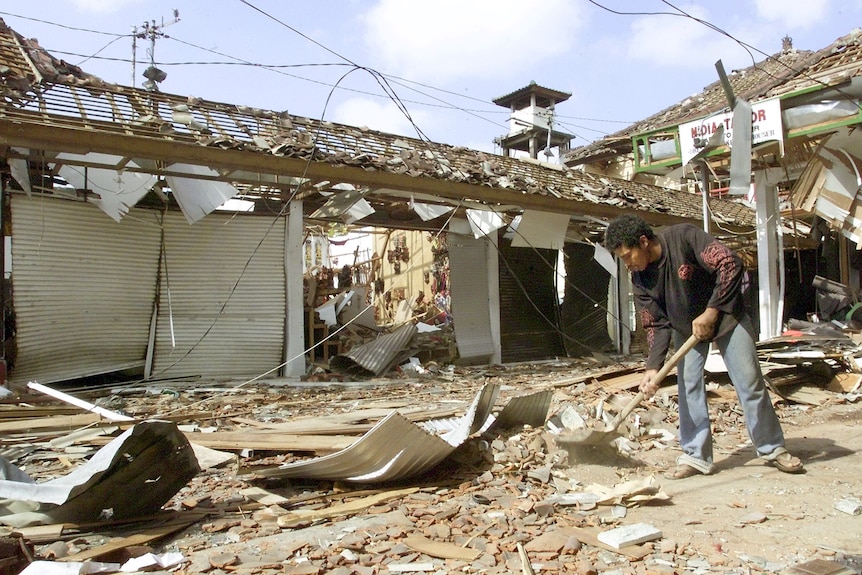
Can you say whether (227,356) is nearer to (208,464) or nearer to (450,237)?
(450,237)

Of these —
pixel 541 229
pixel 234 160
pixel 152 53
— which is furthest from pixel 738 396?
pixel 152 53

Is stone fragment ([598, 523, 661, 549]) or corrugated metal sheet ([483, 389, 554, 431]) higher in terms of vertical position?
corrugated metal sheet ([483, 389, 554, 431])

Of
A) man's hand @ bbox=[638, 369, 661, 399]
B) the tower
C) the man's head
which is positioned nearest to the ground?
man's hand @ bbox=[638, 369, 661, 399]

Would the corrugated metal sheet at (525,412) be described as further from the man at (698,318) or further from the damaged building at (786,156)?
the damaged building at (786,156)

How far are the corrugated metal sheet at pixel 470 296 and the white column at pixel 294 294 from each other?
3083mm

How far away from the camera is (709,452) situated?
4.22m

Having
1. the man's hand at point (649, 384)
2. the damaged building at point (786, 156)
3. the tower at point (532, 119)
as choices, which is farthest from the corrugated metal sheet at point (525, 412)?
the tower at point (532, 119)

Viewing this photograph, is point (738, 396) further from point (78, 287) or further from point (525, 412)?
point (78, 287)

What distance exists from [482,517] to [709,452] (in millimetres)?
1782

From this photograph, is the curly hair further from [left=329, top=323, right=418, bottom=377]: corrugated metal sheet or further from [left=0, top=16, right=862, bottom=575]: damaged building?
[left=329, top=323, right=418, bottom=377]: corrugated metal sheet

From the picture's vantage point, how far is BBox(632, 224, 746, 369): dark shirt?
13.1ft

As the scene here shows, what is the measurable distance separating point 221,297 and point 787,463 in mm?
7732

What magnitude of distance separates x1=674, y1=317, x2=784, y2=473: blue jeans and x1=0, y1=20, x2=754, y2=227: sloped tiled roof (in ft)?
17.8

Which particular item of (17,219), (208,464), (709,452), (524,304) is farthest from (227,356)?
(709,452)
